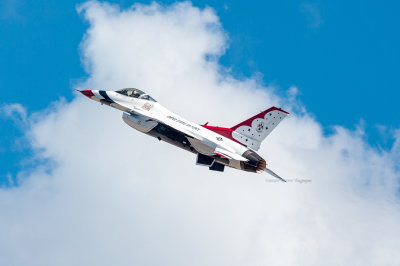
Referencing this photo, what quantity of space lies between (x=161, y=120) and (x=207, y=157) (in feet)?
13.9

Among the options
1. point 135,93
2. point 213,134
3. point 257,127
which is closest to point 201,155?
point 213,134

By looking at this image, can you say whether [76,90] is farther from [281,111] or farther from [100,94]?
[281,111]

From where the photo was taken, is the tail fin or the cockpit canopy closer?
the tail fin

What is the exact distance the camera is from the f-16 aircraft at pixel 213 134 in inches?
→ 1852

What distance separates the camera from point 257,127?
1908 inches

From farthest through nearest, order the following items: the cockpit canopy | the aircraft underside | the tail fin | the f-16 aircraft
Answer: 1. the cockpit canopy
2. the tail fin
3. the f-16 aircraft
4. the aircraft underside

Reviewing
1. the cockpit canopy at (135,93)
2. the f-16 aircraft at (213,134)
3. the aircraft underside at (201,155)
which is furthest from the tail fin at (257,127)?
the cockpit canopy at (135,93)

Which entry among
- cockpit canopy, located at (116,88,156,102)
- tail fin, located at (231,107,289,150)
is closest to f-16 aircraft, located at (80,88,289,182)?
tail fin, located at (231,107,289,150)

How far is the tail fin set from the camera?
4819 centimetres

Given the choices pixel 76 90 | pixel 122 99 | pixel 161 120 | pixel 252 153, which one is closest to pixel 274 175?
pixel 252 153

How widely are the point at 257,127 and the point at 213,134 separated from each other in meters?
3.15

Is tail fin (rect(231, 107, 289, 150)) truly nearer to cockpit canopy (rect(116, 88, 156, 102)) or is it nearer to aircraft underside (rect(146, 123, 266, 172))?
aircraft underside (rect(146, 123, 266, 172))

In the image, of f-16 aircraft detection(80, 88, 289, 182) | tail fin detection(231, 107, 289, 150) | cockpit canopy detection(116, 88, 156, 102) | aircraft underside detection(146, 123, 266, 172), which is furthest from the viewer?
cockpit canopy detection(116, 88, 156, 102)

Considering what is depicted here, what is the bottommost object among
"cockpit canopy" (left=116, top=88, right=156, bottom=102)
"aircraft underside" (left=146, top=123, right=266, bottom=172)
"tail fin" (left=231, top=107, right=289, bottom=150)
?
"aircraft underside" (left=146, top=123, right=266, bottom=172)
